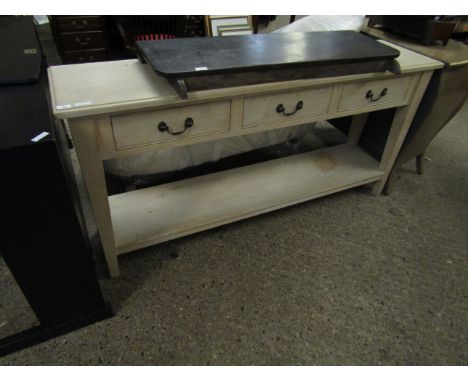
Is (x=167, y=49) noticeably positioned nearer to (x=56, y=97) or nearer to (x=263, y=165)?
(x=56, y=97)

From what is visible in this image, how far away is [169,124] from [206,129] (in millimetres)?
122

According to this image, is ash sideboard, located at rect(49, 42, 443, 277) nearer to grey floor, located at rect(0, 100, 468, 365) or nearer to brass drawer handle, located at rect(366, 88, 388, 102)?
brass drawer handle, located at rect(366, 88, 388, 102)

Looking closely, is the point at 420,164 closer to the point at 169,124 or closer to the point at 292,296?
the point at 292,296

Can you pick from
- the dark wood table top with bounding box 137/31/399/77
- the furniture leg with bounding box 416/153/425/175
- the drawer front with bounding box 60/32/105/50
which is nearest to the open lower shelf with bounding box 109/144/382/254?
the furniture leg with bounding box 416/153/425/175

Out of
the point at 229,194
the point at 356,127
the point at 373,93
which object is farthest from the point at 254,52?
the point at 356,127

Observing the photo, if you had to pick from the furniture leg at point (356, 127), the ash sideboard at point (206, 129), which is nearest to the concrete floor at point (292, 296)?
the ash sideboard at point (206, 129)

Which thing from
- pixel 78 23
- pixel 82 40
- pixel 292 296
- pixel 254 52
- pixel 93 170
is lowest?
pixel 292 296

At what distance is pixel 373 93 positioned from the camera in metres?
1.26

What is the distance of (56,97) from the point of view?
34.5 inches

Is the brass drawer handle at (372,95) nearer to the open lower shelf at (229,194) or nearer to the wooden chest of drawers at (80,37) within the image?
the open lower shelf at (229,194)

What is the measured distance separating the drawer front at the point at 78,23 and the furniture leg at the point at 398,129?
252cm

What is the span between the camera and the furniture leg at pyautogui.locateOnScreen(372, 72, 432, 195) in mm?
1346

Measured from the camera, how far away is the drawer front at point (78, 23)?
2715 millimetres

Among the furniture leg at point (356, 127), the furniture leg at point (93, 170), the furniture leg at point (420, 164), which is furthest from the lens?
the furniture leg at point (420, 164)
